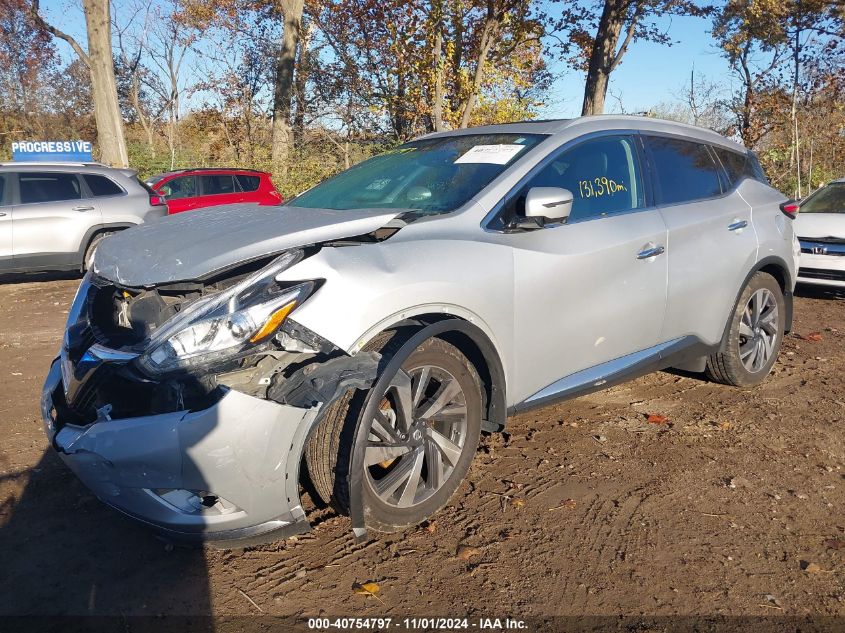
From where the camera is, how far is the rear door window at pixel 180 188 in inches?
556

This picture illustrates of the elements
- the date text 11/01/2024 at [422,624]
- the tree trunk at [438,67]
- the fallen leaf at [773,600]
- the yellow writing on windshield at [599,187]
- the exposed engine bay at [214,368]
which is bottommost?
the fallen leaf at [773,600]

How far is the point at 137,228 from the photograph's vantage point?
3248mm

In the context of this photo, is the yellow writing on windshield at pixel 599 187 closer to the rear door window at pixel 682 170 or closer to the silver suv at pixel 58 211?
the rear door window at pixel 682 170

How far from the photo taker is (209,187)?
1467 centimetres

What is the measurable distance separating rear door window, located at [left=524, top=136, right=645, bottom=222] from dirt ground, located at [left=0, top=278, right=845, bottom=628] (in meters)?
1.33

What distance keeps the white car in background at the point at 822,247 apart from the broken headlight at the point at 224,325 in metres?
7.42

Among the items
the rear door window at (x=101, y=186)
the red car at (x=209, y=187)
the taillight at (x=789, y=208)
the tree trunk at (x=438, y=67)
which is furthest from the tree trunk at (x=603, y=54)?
the taillight at (x=789, y=208)

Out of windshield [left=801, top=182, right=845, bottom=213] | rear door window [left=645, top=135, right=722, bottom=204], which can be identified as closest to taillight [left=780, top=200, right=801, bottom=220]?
rear door window [left=645, top=135, right=722, bottom=204]

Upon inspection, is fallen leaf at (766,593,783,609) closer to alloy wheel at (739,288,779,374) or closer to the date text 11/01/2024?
the date text 11/01/2024

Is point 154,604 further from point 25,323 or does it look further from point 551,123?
point 25,323

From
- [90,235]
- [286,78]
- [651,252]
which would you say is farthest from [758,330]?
[286,78]

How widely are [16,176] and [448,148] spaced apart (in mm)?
8043

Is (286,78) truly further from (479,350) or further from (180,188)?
(479,350)

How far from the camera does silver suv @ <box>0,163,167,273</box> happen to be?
912 cm
